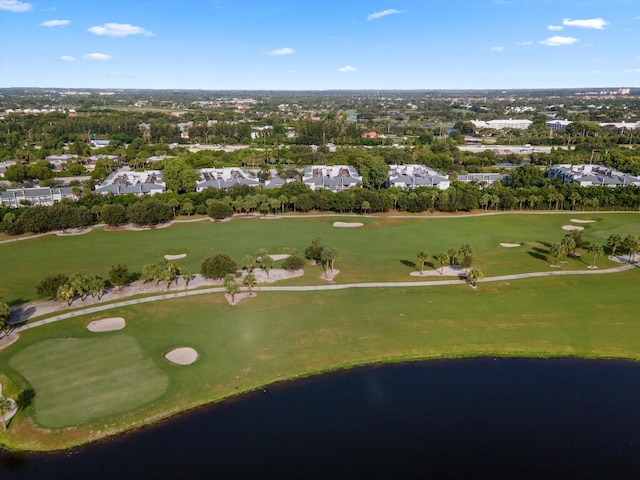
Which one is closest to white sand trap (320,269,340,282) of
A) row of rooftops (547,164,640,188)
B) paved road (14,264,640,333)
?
paved road (14,264,640,333)

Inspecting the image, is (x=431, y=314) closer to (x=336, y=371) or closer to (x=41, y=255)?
(x=336, y=371)

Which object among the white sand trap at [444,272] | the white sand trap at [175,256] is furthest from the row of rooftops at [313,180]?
the white sand trap at [444,272]

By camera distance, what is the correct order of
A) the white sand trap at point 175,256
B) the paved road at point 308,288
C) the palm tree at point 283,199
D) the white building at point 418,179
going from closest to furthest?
the paved road at point 308,288, the white sand trap at point 175,256, the palm tree at point 283,199, the white building at point 418,179

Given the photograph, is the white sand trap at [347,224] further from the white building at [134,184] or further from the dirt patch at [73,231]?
the dirt patch at [73,231]

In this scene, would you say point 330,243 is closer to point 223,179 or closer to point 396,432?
point 396,432

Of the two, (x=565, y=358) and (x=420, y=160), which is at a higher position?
(x=420, y=160)

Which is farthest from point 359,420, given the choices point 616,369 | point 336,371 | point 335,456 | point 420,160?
Answer: point 420,160
